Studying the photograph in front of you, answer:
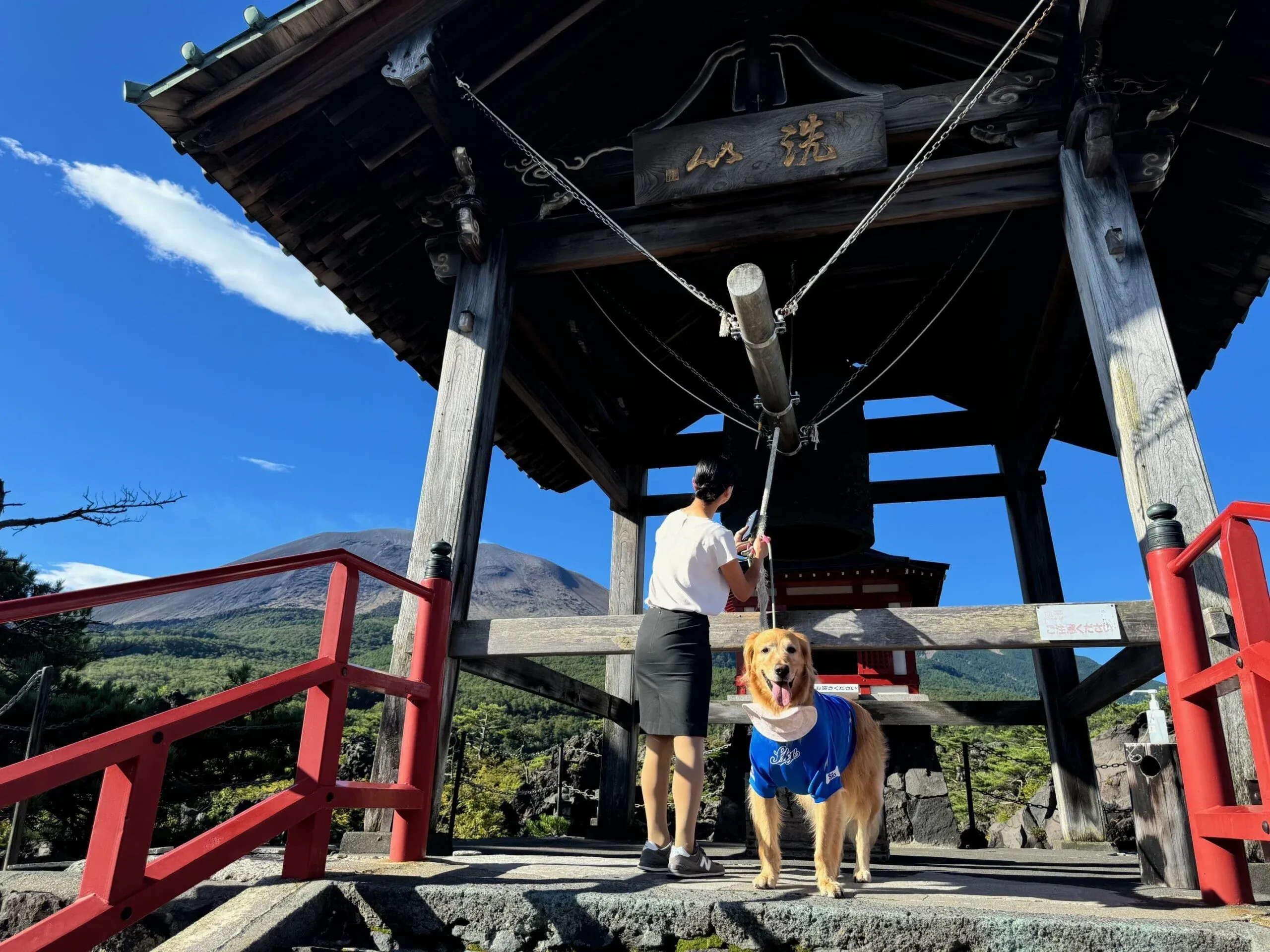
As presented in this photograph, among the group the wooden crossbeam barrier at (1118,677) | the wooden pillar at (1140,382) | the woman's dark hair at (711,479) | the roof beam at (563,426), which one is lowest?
the wooden crossbeam barrier at (1118,677)

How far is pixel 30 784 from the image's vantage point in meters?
1.78

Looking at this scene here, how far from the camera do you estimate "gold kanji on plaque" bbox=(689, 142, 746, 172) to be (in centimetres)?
501

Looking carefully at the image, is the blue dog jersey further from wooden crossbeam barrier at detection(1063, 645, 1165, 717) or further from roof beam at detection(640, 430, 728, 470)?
roof beam at detection(640, 430, 728, 470)

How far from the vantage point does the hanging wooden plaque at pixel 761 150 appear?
480 cm

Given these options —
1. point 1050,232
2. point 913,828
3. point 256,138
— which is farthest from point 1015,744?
point 256,138

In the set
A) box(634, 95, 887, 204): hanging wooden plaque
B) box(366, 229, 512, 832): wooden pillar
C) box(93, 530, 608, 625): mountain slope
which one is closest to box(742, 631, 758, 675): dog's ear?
box(366, 229, 512, 832): wooden pillar

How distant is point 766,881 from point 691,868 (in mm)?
333

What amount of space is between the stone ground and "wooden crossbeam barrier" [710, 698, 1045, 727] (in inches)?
159

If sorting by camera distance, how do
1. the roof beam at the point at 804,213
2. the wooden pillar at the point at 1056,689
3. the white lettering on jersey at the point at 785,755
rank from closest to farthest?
the white lettering on jersey at the point at 785,755 < the roof beam at the point at 804,213 < the wooden pillar at the point at 1056,689

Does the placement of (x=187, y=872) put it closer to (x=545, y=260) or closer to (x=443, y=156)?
(x=545, y=260)

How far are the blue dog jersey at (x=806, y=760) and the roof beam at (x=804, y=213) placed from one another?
10.2 ft

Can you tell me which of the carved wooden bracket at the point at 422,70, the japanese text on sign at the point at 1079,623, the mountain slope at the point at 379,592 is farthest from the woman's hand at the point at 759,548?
the mountain slope at the point at 379,592

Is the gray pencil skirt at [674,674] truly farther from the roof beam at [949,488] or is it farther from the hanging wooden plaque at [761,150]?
the roof beam at [949,488]

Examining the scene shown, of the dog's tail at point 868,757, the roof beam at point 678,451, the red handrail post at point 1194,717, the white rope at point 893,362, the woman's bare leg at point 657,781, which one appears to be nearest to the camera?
the red handrail post at point 1194,717
